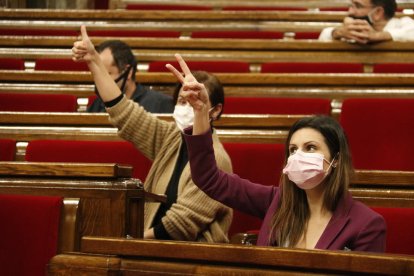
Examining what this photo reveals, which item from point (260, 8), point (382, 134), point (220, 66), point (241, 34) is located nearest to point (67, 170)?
point (382, 134)

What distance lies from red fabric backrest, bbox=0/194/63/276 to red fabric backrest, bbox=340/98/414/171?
1.58 ft

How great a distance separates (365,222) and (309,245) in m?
0.05

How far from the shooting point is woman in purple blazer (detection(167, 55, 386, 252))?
2.28ft

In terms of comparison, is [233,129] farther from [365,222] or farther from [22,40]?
[22,40]

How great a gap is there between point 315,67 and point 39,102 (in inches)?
17.2

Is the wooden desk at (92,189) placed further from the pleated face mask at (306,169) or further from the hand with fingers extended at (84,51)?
the hand with fingers extended at (84,51)

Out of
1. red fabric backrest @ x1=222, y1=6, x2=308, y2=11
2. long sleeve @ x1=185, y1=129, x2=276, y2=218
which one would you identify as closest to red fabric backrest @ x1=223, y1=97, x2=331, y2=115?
long sleeve @ x1=185, y1=129, x2=276, y2=218

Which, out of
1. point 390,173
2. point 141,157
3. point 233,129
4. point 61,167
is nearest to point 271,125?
point 233,129

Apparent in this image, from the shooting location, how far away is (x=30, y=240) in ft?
2.28

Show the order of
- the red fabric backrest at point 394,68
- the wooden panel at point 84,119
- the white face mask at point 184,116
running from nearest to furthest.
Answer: the white face mask at point 184,116 → the wooden panel at point 84,119 → the red fabric backrest at point 394,68

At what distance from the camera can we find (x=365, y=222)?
2.27 feet

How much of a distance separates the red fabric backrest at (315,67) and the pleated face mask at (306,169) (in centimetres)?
67

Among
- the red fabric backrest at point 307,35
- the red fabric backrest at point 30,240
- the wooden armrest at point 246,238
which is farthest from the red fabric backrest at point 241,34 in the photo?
the red fabric backrest at point 30,240

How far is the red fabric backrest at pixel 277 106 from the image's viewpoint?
3.76 ft
